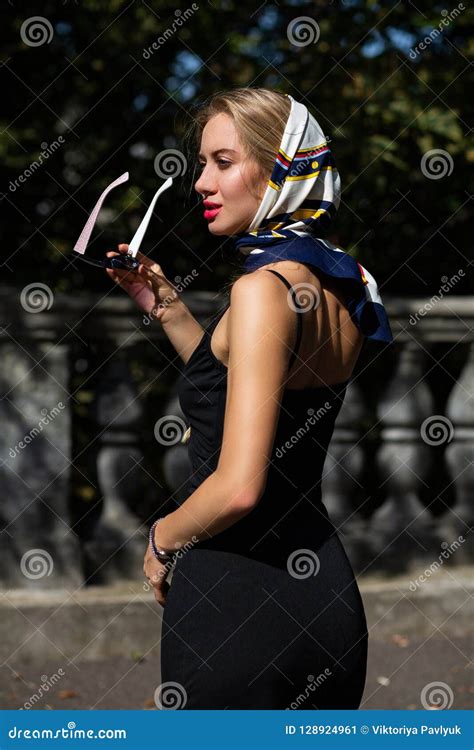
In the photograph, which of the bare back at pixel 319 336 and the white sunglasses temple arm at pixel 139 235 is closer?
the bare back at pixel 319 336

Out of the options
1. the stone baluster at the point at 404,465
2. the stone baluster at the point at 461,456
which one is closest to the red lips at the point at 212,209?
the stone baluster at the point at 404,465

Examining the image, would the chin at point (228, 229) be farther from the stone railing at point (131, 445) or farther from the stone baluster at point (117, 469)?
the stone baluster at point (117, 469)

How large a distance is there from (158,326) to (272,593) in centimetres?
291

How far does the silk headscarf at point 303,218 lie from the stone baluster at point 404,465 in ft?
9.43

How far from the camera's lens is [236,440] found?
1.79 m

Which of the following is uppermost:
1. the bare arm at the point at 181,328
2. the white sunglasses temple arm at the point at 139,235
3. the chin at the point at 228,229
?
the chin at the point at 228,229

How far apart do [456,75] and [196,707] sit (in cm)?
475

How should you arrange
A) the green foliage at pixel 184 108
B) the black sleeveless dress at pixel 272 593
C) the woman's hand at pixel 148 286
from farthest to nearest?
the green foliage at pixel 184 108
the woman's hand at pixel 148 286
the black sleeveless dress at pixel 272 593

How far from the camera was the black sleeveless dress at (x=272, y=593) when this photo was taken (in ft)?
6.30

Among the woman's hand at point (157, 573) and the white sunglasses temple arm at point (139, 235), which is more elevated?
the white sunglasses temple arm at point (139, 235)

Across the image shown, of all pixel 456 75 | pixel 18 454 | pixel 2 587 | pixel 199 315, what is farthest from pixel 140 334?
pixel 456 75

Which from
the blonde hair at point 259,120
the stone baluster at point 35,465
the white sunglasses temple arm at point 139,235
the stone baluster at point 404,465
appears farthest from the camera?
the stone baluster at point 404,465

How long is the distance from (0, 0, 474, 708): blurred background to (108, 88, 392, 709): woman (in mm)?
1633

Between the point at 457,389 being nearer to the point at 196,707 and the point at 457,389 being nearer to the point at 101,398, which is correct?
the point at 101,398
